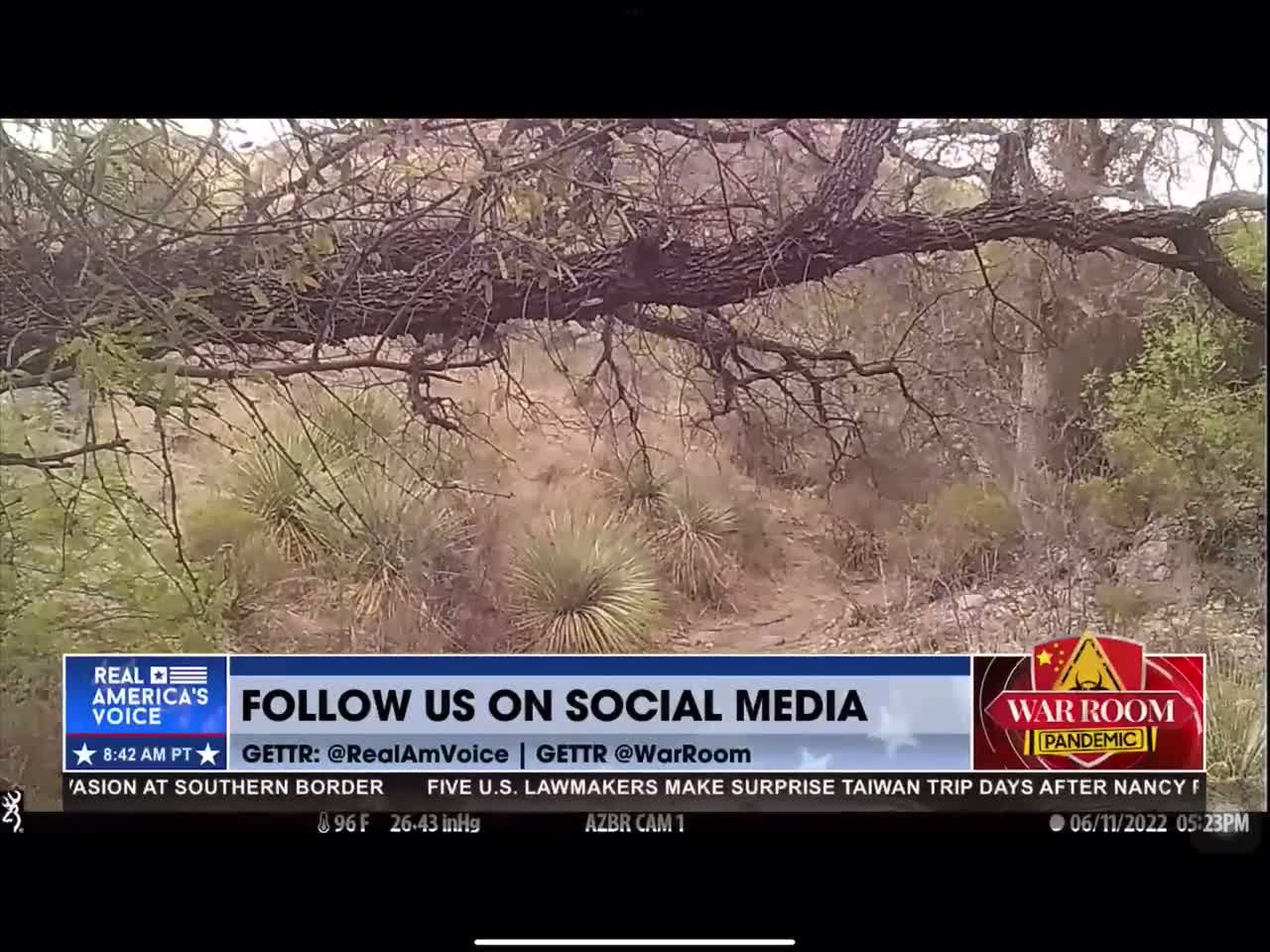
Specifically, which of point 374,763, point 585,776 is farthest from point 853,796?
point 374,763

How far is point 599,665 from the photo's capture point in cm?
129

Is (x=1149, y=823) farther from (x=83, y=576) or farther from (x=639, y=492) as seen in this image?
(x=83, y=576)

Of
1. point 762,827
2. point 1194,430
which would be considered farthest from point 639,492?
point 1194,430

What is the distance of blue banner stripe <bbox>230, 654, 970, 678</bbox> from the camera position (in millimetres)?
1285

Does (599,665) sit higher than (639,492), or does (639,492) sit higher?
(639,492)

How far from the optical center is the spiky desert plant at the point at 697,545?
4.24 feet

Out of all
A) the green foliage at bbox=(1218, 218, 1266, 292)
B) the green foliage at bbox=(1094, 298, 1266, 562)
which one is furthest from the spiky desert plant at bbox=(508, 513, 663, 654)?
Answer: the green foliage at bbox=(1218, 218, 1266, 292)

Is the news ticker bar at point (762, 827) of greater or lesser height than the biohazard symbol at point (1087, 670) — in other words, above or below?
below
